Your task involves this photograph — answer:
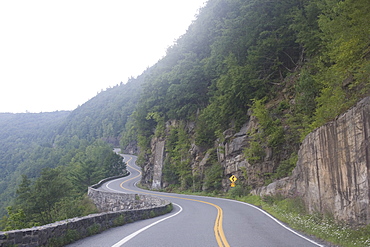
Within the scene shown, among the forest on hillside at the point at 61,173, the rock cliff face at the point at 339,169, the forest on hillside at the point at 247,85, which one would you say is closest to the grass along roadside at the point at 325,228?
the rock cliff face at the point at 339,169

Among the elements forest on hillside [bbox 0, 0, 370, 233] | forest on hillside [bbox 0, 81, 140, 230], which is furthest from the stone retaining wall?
forest on hillside [bbox 0, 81, 140, 230]

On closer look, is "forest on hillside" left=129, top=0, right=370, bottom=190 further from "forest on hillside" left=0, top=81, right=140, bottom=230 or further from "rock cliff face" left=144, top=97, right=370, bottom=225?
"forest on hillside" left=0, top=81, right=140, bottom=230

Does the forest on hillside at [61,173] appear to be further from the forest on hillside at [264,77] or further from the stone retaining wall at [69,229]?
the stone retaining wall at [69,229]

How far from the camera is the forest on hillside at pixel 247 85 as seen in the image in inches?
532

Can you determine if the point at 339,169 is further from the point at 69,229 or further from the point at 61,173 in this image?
the point at 61,173

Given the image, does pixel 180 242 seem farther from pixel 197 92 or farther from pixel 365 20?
pixel 197 92

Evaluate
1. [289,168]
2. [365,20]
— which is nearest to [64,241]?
[365,20]

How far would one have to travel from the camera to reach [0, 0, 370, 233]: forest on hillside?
13.5m

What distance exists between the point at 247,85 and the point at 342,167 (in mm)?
21099

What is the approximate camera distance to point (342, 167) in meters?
9.73

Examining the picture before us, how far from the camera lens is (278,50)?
28.1m

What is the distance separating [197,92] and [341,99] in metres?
33.6

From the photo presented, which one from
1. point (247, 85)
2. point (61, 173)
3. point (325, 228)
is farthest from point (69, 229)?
point (61, 173)

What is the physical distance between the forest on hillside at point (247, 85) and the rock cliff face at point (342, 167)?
0.99 metres
